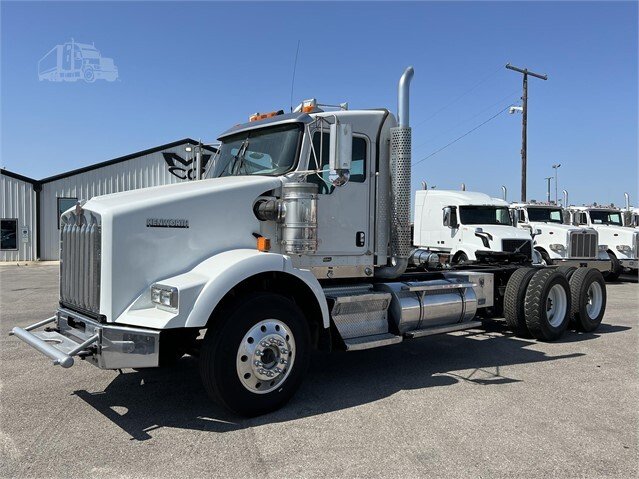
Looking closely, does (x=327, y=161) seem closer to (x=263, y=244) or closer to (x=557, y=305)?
(x=263, y=244)

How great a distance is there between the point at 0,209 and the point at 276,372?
83.8ft

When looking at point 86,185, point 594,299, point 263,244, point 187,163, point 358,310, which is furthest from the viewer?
point 86,185

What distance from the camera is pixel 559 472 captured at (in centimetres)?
358

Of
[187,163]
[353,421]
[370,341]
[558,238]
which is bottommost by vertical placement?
[353,421]

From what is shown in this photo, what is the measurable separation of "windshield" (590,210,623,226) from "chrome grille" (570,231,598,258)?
2.31m

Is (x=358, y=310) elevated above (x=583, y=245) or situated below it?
below

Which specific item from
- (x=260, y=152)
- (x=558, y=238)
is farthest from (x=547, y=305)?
(x=558, y=238)

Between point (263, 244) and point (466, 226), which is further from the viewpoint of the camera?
point (466, 226)

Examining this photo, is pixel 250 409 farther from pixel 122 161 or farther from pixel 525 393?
pixel 122 161

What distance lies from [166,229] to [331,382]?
2.44m

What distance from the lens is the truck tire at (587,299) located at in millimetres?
8461

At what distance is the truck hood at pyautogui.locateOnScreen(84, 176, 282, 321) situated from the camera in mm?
4297

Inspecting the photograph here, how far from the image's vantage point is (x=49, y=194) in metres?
25.9

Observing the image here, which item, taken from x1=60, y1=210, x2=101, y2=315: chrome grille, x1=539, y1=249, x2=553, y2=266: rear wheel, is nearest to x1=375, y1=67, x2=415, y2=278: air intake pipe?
x1=60, y1=210, x2=101, y2=315: chrome grille
